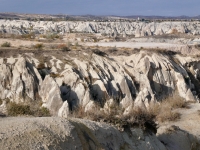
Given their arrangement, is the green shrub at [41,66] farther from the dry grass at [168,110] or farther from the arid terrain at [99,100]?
the dry grass at [168,110]

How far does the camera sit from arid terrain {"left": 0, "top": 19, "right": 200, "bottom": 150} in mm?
5883

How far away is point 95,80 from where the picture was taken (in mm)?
19234

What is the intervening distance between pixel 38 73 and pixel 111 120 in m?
12.1

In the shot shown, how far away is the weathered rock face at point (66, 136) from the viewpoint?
520 cm

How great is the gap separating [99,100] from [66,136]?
39.9 ft

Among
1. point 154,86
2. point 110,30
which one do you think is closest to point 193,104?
point 154,86

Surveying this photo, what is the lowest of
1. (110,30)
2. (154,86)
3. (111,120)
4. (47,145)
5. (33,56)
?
(110,30)

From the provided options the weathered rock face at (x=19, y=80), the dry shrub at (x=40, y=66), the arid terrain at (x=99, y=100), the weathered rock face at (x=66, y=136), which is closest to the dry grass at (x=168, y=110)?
the arid terrain at (x=99, y=100)

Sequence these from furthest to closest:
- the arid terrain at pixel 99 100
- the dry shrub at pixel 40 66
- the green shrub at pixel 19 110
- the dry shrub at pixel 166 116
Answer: the dry shrub at pixel 40 66, the dry shrub at pixel 166 116, the green shrub at pixel 19 110, the arid terrain at pixel 99 100

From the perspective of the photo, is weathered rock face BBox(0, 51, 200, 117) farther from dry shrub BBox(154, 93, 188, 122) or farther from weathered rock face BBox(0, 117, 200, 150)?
weathered rock face BBox(0, 117, 200, 150)

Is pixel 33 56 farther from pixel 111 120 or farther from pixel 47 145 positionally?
pixel 47 145

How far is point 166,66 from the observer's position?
22.8 metres

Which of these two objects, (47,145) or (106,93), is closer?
(47,145)

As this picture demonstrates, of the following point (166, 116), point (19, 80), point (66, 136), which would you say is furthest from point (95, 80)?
point (66, 136)
